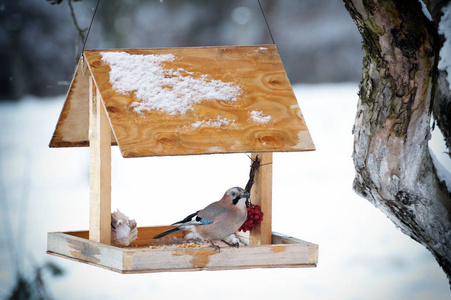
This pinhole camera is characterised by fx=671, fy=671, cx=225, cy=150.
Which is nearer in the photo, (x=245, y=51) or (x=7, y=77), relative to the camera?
(x=245, y=51)

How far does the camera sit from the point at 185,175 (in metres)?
5.85

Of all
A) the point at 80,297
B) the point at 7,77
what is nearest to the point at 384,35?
the point at 80,297

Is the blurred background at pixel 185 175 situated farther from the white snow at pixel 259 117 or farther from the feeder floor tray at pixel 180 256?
the white snow at pixel 259 117

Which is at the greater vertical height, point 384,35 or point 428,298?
point 384,35

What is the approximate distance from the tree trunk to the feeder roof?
0.83 ft

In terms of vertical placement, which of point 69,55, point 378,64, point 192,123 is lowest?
point 192,123

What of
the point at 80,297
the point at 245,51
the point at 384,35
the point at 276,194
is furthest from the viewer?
the point at 276,194

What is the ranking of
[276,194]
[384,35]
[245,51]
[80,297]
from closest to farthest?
1. [384,35]
2. [245,51]
3. [80,297]
4. [276,194]

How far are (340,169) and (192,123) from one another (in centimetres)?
386

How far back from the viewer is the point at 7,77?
559cm

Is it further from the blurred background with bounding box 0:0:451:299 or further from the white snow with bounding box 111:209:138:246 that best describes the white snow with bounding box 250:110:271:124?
the blurred background with bounding box 0:0:451:299

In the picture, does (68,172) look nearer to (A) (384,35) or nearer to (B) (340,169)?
(B) (340,169)

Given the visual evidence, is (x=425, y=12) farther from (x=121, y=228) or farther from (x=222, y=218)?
(x=121, y=228)

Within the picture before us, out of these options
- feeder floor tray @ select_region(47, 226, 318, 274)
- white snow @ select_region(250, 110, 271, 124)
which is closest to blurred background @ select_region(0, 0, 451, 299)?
feeder floor tray @ select_region(47, 226, 318, 274)
